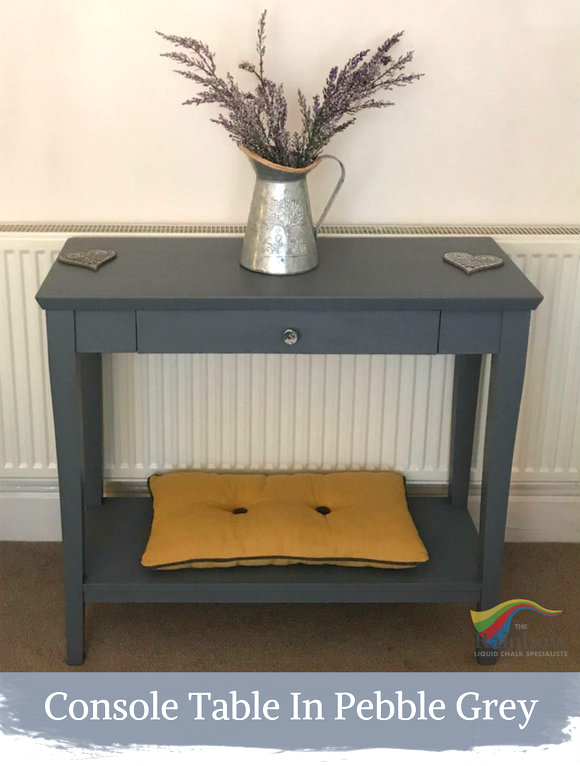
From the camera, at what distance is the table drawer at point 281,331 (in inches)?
80.7

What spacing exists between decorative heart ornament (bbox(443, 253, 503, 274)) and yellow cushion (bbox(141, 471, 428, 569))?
537mm

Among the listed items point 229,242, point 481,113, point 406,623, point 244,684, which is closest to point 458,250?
point 481,113

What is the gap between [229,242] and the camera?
2.34 m

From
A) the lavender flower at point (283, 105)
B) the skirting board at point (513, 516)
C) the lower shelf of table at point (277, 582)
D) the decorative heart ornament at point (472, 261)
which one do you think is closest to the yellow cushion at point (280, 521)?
the lower shelf of table at point (277, 582)

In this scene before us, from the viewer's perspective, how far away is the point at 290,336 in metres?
2.06

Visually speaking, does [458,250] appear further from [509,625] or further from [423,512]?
[509,625]

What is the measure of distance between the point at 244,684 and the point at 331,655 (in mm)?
203

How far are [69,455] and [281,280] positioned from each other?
509mm

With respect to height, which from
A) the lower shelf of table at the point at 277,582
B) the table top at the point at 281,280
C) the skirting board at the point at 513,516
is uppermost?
the table top at the point at 281,280

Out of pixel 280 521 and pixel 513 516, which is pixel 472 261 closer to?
pixel 280 521

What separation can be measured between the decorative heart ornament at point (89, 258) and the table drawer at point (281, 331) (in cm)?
19

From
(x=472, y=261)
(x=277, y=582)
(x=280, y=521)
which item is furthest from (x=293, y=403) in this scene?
(x=472, y=261)

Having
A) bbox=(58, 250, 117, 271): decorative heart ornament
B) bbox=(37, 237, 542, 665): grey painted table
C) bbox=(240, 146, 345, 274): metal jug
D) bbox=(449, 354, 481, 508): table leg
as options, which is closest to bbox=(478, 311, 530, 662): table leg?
bbox=(37, 237, 542, 665): grey painted table

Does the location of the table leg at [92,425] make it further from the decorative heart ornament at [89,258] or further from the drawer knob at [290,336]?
the drawer knob at [290,336]
